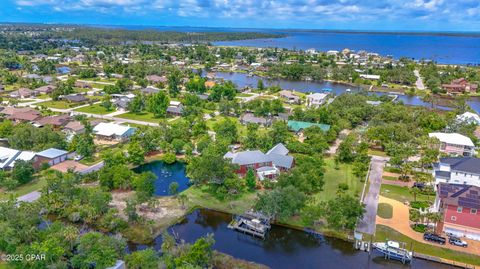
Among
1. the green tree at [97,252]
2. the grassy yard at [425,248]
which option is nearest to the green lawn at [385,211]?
the grassy yard at [425,248]

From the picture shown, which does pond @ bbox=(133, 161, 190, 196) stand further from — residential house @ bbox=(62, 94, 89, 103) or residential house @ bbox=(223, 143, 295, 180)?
residential house @ bbox=(62, 94, 89, 103)

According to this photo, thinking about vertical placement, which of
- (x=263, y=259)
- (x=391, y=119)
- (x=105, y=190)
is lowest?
(x=263, y=259)

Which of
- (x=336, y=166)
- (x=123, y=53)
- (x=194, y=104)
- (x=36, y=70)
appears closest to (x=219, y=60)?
(x=123, y=53)

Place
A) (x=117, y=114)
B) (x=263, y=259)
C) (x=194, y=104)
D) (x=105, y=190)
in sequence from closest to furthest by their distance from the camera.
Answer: (x=263, y=259) → (x=105, y=190) → (x=117, y=114) → (x=194, y=104)

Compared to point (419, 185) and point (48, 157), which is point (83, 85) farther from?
point (419, 185)

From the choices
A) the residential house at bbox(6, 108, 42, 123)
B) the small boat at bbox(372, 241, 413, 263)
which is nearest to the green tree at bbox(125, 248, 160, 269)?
the small boat at bbox(372, 241, 413, 263)

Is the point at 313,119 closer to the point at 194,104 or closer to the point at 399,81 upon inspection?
the point at 194,104
